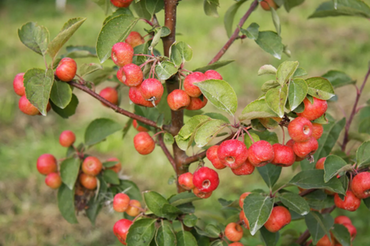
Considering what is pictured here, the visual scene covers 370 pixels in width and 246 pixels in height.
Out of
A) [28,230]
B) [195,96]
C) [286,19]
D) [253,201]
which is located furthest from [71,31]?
[286,19]

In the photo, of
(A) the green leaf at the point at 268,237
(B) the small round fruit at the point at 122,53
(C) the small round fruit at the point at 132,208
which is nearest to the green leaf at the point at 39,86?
(B) the small round fruit at the point at 122,53

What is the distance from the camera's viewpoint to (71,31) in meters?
0.82

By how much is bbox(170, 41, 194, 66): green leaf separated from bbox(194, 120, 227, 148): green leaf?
0.52 ft

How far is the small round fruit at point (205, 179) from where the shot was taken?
0.81 metres

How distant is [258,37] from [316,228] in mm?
520

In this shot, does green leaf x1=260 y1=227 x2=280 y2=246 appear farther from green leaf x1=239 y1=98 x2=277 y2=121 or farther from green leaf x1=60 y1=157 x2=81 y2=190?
green leaf x1=60 y1=157 x2=81 y2=190

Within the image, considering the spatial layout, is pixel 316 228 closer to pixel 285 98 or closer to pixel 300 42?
pixel 285 98

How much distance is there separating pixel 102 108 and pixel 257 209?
255 centimetres

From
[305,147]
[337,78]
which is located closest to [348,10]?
[337,78]

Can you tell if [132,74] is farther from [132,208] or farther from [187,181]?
[132,208]

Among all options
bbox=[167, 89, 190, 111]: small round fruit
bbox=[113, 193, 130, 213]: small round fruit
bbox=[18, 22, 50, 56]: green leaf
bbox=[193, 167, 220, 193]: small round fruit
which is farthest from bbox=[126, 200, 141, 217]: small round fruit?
bbox=[18, 22, 50, 56]: green leaf

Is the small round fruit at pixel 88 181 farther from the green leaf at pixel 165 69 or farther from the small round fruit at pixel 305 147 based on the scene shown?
the small round fruit at pixel 305 147

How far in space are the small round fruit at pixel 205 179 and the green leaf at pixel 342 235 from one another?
399mm

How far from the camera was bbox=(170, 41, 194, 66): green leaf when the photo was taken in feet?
2.68
